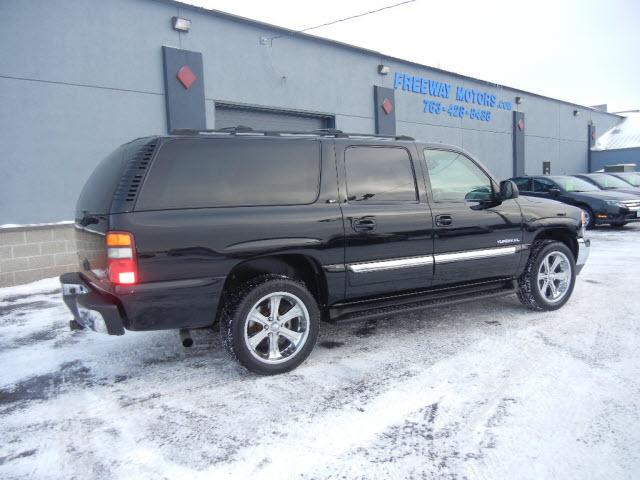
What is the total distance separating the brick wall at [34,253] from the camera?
23.8ft

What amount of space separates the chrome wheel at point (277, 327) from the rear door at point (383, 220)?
1.61 feet

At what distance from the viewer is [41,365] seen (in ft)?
13.0

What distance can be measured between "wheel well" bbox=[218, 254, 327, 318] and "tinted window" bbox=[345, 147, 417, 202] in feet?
2.14

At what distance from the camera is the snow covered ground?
249 cm

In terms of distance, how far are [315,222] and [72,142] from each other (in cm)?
622

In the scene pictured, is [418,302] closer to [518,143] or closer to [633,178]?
[633,178]

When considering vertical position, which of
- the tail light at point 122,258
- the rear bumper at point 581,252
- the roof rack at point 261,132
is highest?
the roof rack at point 261,132

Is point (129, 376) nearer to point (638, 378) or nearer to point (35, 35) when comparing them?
point (638, 378)

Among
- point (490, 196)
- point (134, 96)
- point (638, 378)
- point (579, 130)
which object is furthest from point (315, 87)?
point (579, 130)

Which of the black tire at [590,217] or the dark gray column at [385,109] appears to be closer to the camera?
the black tire at [590,217]

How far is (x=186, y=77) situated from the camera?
30.4 feet

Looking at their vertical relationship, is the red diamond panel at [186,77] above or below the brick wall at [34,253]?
above

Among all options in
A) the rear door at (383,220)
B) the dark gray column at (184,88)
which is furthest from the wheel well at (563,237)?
the dark gray column at (184,88)

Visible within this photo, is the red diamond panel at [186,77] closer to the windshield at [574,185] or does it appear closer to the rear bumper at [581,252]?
the rear bumper at [581,252]
